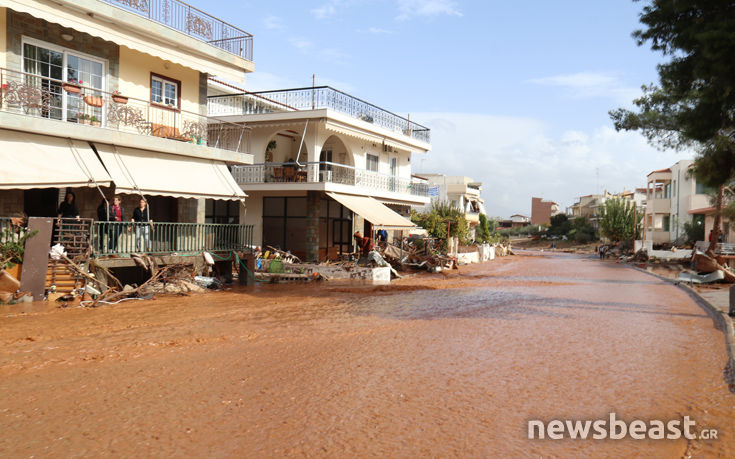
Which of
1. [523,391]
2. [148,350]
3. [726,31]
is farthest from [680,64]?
[148,350]

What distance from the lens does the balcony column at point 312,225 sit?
78.0 feet

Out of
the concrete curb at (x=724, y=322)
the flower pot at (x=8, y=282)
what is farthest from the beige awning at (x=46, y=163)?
the concrete curb at (x=724, y=322)

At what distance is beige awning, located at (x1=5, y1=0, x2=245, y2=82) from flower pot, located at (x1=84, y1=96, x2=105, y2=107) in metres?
1.60

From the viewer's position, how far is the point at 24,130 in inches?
500

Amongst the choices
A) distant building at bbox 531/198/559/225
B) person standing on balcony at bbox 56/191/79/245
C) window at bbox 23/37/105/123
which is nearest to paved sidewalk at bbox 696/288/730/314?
person standing on balcony at bbox 56/191/79/245

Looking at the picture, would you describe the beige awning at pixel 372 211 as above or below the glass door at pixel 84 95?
below

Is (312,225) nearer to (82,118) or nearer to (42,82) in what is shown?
(82,118)

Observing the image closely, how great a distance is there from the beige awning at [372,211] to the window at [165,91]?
7.65m

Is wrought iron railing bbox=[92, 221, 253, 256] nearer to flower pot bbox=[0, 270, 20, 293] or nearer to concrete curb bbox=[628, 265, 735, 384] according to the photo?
flower pot bbox=[0, 270, 20, 293]

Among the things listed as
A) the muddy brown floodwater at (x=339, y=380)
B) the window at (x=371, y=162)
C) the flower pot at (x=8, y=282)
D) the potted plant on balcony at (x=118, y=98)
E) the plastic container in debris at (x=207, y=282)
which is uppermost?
the potted plant on balcony at (x=118, y=98)

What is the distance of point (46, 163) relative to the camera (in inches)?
499

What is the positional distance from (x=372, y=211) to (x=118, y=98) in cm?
1140

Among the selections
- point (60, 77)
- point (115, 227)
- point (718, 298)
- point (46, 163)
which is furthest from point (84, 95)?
point (718, 298)

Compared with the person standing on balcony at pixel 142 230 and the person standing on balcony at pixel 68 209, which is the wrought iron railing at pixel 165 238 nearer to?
the person standing on balcony at pixel 142 230
